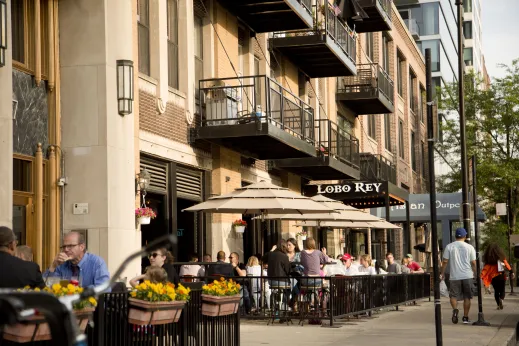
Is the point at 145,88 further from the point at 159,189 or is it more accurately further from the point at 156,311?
the point at 156,311

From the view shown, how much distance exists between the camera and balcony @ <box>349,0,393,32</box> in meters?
34.6

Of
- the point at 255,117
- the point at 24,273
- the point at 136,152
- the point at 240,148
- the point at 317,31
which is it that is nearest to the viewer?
the point at 24,273

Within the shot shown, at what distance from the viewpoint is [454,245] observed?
61.8 ft

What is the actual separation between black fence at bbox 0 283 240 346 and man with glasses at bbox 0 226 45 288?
1.53 feet

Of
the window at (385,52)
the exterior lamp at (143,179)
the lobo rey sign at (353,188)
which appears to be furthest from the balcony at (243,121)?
the window at (385,52)

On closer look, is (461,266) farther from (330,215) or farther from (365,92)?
(365,92)

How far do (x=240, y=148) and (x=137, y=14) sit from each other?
5.76 m

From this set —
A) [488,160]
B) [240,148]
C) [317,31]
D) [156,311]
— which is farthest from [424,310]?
[488,160]

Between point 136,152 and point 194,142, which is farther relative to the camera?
point 194,142

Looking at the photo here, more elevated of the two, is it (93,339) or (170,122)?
(170,122)

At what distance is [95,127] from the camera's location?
52.5 feet

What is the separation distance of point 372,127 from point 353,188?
37.1 ft

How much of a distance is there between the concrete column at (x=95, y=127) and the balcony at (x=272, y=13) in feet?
24.8

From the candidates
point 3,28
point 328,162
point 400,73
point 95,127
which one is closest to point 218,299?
point 3,28
